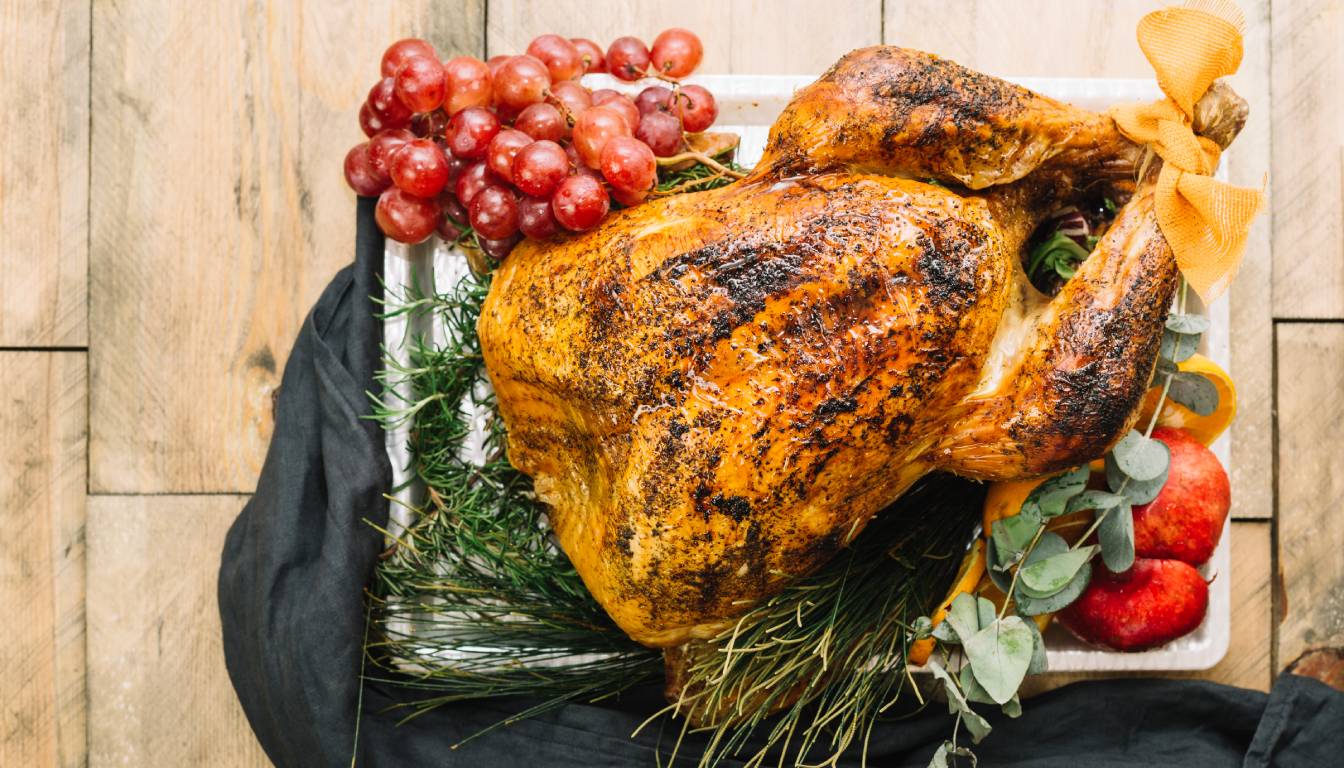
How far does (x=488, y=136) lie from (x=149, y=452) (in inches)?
28.9

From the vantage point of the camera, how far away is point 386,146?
4.00ft

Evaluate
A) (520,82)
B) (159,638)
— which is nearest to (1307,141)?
(520,82)

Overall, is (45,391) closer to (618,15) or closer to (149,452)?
(149,452)

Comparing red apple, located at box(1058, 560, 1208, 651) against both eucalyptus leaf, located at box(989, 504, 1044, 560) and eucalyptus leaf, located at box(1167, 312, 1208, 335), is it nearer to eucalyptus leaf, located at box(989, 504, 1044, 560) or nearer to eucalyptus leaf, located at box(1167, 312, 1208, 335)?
eucalyptus leaf, located at box(989, 504, 1044, 560)

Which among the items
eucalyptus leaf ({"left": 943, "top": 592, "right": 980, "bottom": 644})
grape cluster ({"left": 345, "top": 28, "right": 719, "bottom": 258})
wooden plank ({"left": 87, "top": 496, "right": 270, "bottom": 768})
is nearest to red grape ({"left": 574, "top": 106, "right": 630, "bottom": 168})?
grape cluster ({"left": 345, "top": 28, "right": 719, "bottom": 258})

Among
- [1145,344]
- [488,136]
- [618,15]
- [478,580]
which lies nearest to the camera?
[1145,344]

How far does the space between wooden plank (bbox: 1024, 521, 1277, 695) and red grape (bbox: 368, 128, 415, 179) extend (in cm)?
129

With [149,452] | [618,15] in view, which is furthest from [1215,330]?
[149,452]

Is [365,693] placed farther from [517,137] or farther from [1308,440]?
[1308,440]

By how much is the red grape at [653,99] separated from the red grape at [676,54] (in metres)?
0.07

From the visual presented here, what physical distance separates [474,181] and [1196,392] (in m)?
0.91

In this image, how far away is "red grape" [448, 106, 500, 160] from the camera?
3.83 ft

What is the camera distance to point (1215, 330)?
1324 mm

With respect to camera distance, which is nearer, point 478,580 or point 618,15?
point 478,580
